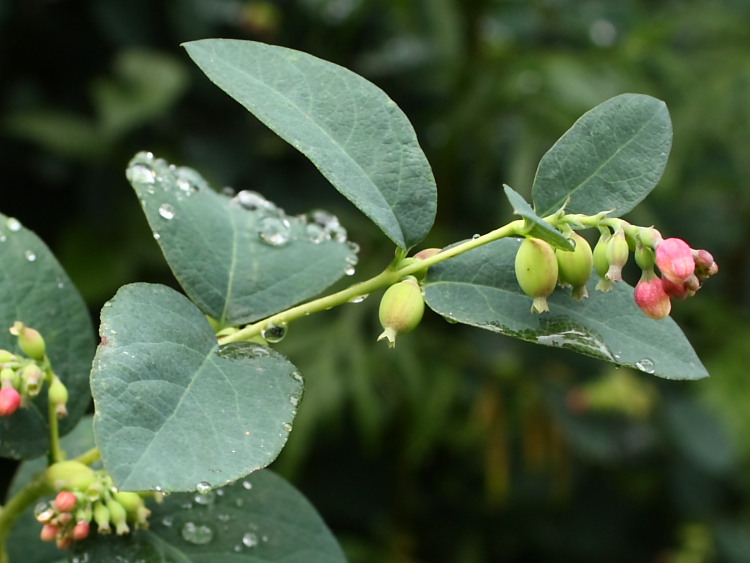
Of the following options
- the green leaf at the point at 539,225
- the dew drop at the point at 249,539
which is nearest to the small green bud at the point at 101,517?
the dew drop at the point at 249,539

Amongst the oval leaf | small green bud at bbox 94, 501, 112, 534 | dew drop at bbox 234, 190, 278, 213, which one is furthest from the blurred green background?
small green bud at bbox 94, 501, 112, 534

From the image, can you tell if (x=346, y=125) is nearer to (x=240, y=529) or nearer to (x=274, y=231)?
(x=274, y=231)

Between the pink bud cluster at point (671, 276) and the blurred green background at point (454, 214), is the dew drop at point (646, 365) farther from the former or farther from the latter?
the blurred green background at point (454, 214)

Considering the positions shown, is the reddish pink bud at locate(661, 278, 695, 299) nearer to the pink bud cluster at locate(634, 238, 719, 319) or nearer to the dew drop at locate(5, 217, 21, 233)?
the pink bud cluster at locate(634, 238, 719, 319)

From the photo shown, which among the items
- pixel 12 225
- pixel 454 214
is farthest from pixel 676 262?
pixel 454 214

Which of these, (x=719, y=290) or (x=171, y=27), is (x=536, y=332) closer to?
(x=171, y=27)
